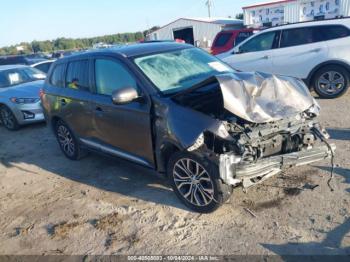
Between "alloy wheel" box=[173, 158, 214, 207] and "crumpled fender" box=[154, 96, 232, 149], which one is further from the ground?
"crumpled fender" box=[154, 96, 232, 149]

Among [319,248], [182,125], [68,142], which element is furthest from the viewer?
[68,142]

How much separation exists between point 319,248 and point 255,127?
4.19ft

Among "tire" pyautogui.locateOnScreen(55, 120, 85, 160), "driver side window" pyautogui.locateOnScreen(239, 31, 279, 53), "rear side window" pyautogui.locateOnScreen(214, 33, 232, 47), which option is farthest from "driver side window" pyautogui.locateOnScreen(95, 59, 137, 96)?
"rear side window" pyautogui.locateOnScreen(214, 33, 232, 47)

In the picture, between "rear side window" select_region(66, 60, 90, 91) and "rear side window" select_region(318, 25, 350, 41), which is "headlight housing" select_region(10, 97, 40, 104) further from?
"rear side window" select_region(318, 25, 350, 41)

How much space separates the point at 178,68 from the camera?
4438 mm

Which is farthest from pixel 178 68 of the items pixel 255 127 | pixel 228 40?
pixel 228 40

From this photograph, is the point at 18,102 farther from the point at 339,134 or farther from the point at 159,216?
the point at 339,134

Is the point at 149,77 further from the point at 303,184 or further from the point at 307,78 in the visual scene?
the point at 307,78

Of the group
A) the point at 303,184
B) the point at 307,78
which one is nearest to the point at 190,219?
the point at 303,184

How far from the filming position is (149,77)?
408 cm

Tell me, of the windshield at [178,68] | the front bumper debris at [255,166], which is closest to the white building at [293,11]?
the windshield at [178,68]

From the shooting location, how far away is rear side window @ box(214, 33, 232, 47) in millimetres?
13900

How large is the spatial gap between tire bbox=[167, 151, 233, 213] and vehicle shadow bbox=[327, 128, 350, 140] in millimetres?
2850

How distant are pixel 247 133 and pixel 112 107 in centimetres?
186
